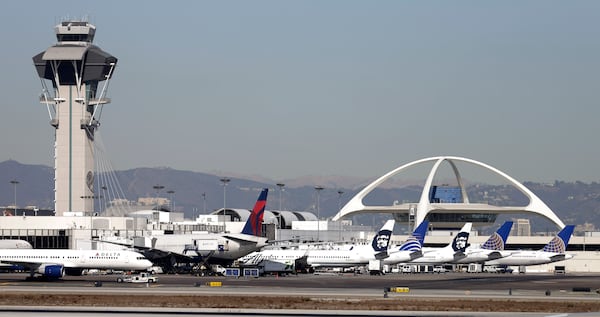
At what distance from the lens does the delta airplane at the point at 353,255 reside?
147375 millimetres

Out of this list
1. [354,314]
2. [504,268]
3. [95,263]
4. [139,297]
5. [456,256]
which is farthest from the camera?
[504,268]

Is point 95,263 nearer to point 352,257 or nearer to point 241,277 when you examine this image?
point 241,277

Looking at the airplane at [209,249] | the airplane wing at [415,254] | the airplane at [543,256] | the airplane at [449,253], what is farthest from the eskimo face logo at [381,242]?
the airplane at [543,256]

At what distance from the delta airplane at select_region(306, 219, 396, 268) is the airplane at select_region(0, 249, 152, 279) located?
27.9 meters

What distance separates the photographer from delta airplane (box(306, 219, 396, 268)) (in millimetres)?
147375

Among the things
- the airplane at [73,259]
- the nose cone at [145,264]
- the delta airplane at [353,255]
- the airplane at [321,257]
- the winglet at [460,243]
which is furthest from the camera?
the winglet at [460,243]

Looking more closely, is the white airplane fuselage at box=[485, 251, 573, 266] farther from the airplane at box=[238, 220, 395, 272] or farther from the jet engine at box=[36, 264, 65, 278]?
the jet engine at box=[36, 264, 65, 278]

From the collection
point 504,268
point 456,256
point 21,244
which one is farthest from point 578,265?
point 21,244

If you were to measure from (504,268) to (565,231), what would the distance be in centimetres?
1183

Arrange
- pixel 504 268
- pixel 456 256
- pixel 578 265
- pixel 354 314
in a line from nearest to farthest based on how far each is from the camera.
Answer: pixel 354 314, pixel 456 256, pixel 504 268, pixel 578 265

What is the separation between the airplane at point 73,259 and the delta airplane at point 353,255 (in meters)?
27.9

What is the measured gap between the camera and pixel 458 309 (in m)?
74.9

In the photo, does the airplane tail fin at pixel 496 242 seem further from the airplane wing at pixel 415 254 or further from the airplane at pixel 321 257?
the airplane at pixel 321 257

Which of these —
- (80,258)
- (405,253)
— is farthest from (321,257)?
(80,258)
